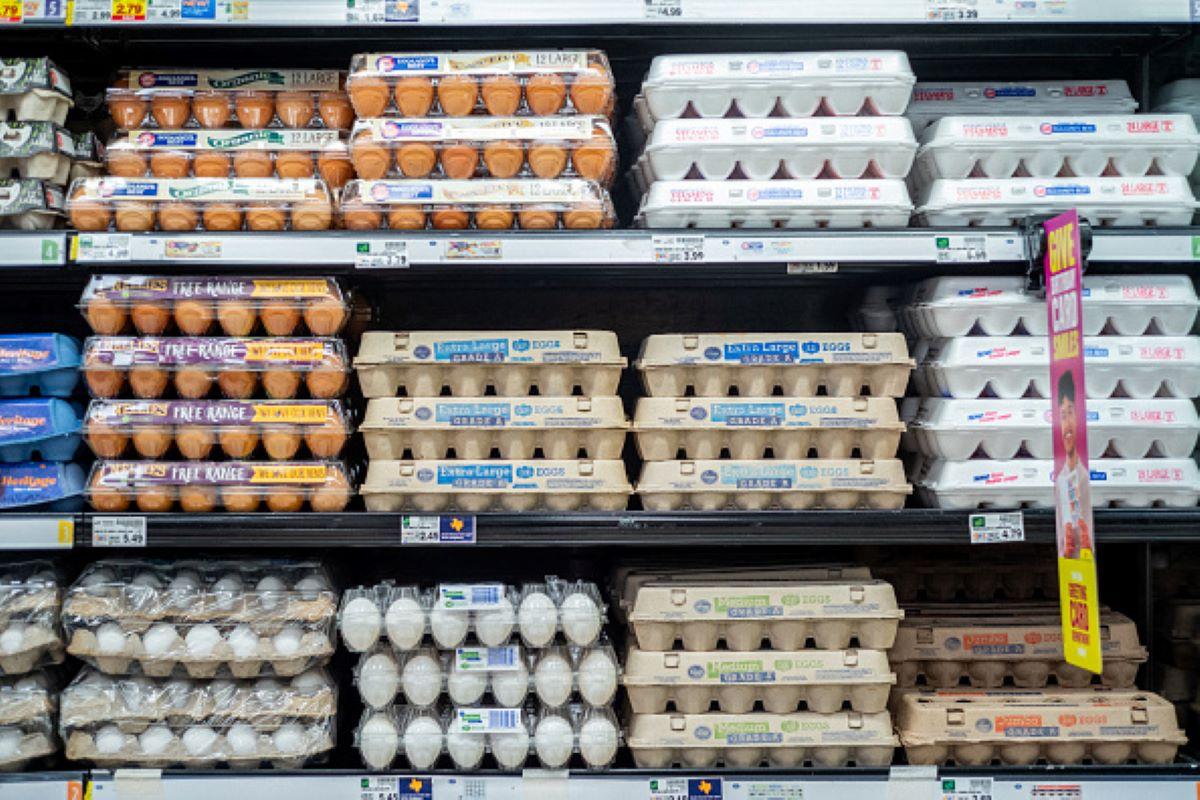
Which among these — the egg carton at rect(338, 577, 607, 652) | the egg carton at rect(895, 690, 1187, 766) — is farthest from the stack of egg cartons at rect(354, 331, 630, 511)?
the egg carton at rect(895, 690, 1187, 766)

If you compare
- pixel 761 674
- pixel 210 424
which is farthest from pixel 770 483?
pixel 210 424

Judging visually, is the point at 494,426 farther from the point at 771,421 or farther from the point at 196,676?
the point at 196,676

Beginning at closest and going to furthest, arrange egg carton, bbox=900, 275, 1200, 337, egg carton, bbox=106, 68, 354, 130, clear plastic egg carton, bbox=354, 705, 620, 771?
clear plastic egg carton, bbox=354, 705, 620, 771 → egg carton, bbox=900, 275, 1200, 337 → egg carton, bbox=106, 68, 354, 130

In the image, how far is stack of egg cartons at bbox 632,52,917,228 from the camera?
7.25 feet

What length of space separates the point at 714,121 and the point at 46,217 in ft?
5.17

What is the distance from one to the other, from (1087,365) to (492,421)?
4.52ft

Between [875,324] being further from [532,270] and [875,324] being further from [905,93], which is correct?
[532,270]

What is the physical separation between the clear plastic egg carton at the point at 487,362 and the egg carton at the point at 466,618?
47 centimetres

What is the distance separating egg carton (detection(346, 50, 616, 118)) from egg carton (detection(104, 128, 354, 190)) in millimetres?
145

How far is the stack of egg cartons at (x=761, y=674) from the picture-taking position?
2.18 metres

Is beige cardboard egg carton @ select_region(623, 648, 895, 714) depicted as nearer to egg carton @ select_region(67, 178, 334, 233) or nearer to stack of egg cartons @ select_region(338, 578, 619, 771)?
stack of egg cartons @ select_region(338, 578, 619, 771)

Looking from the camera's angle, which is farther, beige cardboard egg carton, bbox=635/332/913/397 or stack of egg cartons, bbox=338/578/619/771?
beige cardboard egg carton, bbox=635/332/913/397

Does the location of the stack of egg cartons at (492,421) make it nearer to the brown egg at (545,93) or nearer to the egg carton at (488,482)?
the egg carton at (488,482)

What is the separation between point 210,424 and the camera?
7.30ft
